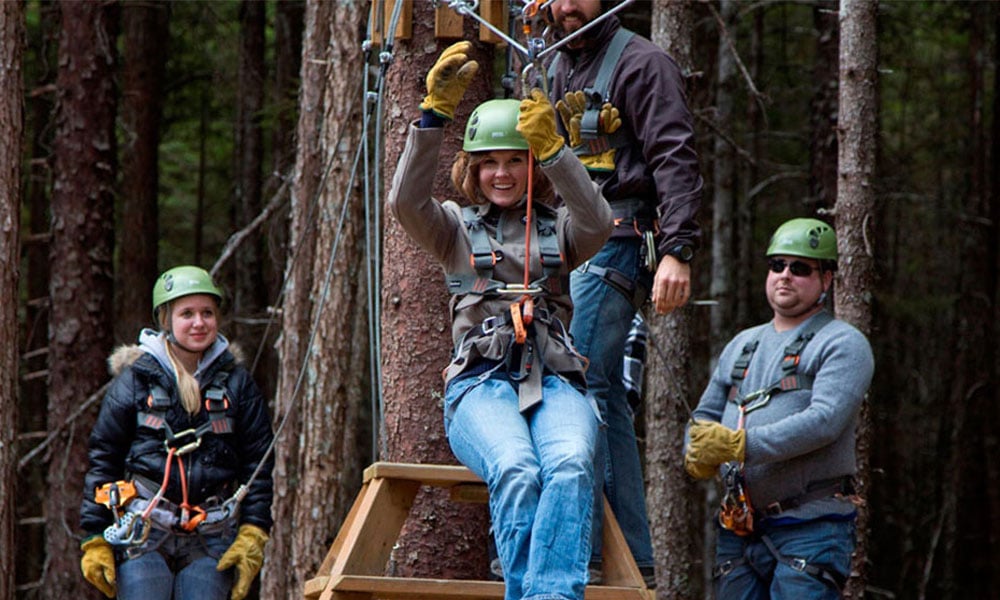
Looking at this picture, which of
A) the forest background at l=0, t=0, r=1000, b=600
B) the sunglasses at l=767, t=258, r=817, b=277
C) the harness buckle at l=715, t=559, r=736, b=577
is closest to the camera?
the harness buckle at l=715, t=559, r=736, b=577

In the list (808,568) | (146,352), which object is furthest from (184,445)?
(808,568)

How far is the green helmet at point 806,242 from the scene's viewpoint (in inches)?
276

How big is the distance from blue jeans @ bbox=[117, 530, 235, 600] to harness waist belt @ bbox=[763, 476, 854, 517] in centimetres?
267

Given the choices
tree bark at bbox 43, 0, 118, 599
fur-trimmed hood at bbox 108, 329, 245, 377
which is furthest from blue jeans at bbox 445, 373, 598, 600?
tree bark at bbox 43, 0, 118, 599

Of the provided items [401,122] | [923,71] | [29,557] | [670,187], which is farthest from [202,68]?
[670,187]

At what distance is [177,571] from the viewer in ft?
22.6

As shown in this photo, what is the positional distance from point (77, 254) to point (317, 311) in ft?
18.3

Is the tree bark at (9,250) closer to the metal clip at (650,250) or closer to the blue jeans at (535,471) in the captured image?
the blue jeans at (535,471)

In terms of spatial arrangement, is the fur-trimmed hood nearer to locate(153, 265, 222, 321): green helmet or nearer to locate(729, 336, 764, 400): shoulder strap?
locate(153, 265, 222, 321): green helmet

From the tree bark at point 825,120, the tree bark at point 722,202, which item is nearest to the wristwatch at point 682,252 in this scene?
the tree bark at point 825,120

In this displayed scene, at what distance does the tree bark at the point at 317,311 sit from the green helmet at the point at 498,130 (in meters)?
3.60

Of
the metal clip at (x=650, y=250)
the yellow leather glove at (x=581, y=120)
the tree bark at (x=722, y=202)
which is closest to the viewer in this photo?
the metal clip at (x=650, y=250)

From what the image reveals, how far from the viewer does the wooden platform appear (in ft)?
16.4

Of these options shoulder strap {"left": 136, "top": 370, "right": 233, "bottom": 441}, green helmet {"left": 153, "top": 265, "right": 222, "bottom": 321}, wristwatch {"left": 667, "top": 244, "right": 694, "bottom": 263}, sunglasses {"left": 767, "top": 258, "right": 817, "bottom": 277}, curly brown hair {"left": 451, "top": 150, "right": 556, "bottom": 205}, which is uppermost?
curly brown hair {"left": 451, "top": 150, "right": 556, "bottom": 205}
